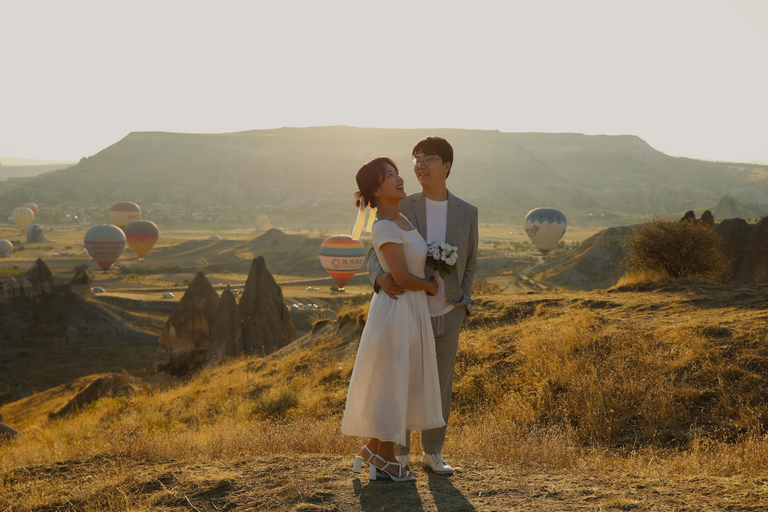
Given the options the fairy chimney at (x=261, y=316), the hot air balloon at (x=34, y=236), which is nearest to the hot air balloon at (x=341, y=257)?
the fairy chimney at (x=261, y=316)

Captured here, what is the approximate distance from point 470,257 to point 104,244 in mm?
72922

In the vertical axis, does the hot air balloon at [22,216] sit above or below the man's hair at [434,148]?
below

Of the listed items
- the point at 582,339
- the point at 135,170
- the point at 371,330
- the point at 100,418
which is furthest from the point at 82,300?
the point at 135,170

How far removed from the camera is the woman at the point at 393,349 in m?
4.39

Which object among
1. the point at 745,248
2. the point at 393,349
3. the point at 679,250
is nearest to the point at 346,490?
the point at 393,349

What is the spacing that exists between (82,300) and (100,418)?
30.2m

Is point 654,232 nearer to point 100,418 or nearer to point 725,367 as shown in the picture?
point 725,367

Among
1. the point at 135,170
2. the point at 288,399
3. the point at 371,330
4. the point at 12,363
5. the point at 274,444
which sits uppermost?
the point at 135,170

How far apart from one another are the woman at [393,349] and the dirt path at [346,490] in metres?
0.39

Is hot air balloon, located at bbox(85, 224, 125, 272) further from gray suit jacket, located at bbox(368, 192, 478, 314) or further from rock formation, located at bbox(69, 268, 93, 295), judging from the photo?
gray suit jacket, located at bbox(368, 192, 478, 314)

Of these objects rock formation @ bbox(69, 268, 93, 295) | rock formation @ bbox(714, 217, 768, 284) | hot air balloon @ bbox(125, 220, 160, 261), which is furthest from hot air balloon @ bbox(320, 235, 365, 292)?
rock formation @ bbox(714, 217, 768, 284)

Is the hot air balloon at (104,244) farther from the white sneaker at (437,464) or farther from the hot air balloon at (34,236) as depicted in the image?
the white sneaker at (437,464)

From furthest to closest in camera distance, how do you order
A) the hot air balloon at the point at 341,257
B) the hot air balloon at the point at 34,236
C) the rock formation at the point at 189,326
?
1. the hot air balloon at the point at 34,236
2. the hot air balloon at the point at 341,257
3. the rock formation at the point at 189,326

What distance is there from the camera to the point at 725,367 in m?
7.64
